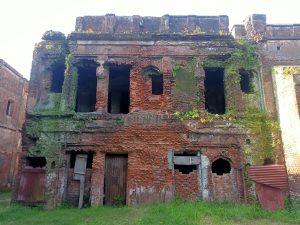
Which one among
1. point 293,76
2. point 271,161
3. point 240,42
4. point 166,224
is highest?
point 240,42

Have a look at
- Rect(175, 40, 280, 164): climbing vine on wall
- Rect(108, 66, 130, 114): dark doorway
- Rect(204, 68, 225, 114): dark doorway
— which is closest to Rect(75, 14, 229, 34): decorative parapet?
Rect(175, 40, 280, 164): climbing vine on wall

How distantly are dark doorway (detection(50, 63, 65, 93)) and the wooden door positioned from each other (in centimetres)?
456

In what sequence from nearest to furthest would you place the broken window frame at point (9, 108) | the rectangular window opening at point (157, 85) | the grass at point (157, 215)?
the grass at point (157, 215)
the rectangular window opening at point (157, 85)
the broken window frame at point (9, 108)

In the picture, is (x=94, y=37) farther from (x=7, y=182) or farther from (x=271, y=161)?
(x=7, y=182)

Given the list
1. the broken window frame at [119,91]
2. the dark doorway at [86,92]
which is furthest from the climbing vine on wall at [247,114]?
the dark doorway at [86,92]

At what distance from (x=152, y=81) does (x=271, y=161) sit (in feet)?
19.9

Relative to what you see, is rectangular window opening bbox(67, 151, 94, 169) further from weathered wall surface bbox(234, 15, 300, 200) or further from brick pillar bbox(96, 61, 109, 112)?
weathered wall surface bbox(234, 15, 300, 200)

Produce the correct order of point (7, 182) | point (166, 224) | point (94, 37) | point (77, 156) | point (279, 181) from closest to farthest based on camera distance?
point (166, 224) < point (279, 181) < point (77, 156) < point (94, 37) < point (7, 182)

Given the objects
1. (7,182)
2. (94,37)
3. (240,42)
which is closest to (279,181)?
(240,42)

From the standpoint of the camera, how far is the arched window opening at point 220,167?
39.2ft

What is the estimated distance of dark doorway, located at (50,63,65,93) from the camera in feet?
44.3

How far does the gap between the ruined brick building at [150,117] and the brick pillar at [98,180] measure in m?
0.04

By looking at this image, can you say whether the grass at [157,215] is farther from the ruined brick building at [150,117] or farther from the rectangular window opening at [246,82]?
the rectangular window opening at [246,82]

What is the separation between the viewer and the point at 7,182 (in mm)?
18922
